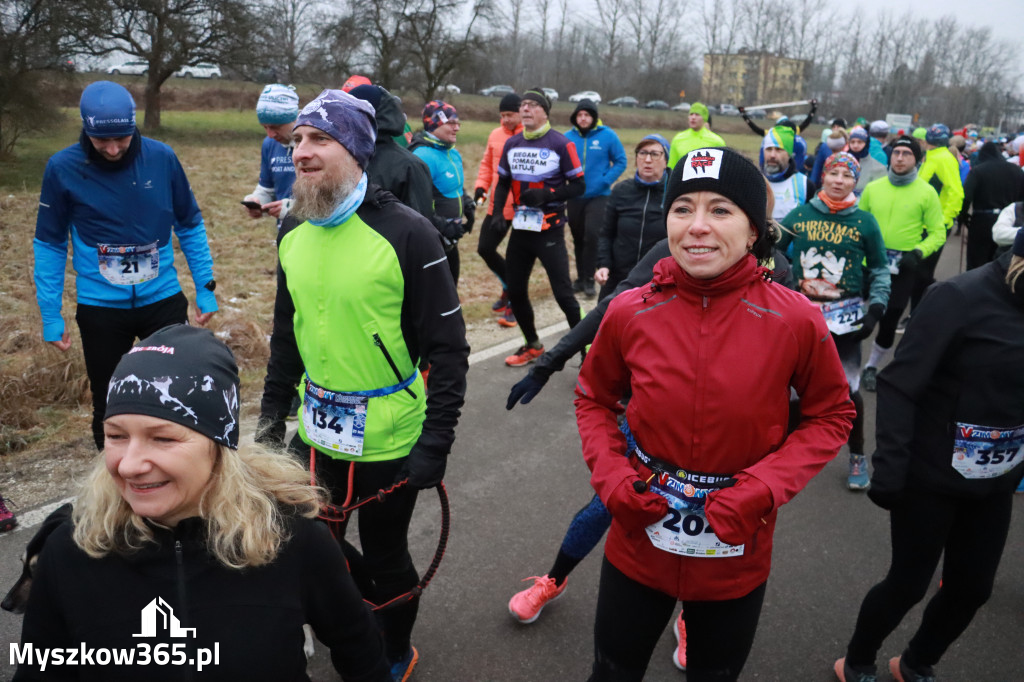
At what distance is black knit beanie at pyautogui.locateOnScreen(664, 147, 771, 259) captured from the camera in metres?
2.11

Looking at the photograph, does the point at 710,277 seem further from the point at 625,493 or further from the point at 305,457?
the point at 305,457

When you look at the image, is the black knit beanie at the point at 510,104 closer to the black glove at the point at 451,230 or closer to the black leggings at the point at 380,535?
the black glove at the point at 451,230

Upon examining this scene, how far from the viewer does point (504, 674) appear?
3.16 meters

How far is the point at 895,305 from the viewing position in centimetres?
679

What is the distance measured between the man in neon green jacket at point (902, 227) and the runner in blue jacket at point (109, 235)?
558 cm

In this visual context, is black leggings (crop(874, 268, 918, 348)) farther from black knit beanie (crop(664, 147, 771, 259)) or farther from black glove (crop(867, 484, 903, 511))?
black knit beanie (crop(664, 147, 771, 259))

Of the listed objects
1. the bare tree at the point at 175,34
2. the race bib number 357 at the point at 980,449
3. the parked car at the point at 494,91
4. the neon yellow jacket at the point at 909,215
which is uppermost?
the parked car at the point at 494,91

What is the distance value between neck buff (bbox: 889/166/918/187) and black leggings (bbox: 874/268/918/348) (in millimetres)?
743

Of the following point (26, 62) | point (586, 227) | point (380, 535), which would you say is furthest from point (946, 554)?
point (26, 62)

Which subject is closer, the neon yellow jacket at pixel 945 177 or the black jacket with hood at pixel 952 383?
the black jacket with hood at pixel 952 383

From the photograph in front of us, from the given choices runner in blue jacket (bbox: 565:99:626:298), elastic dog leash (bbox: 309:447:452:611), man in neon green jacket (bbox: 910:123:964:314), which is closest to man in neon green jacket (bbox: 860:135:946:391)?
man in neon green jacket (bbox: 910:123:964:314)

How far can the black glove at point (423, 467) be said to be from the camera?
2592 millimetres

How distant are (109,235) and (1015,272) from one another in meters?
4.04

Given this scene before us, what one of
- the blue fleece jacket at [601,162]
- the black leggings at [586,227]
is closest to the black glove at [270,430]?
the black leggings at [586,227]
